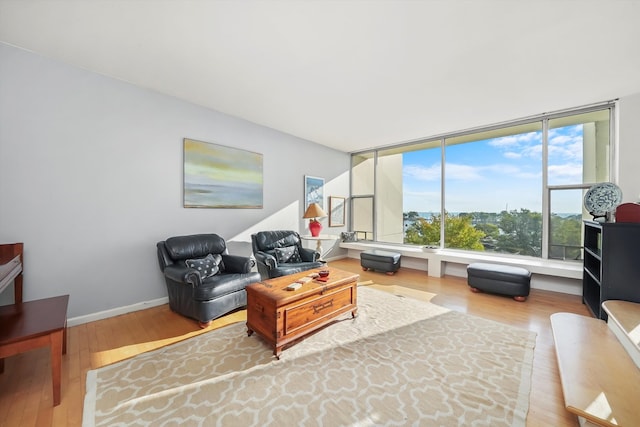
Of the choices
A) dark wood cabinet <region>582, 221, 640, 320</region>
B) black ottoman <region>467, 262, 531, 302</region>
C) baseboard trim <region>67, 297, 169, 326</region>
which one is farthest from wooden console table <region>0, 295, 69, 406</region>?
dark wood cabinet <region>582, 221, 640, 320</region>

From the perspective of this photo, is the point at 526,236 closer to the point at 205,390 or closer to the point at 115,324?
the point at 205,390

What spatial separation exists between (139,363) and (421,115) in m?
4.67

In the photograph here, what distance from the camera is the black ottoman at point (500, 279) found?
11.2 ft

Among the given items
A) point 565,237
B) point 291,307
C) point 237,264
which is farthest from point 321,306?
point 565,237

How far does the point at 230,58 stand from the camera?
97.4 inches

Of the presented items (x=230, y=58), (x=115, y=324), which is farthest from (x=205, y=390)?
(x=230, y=58)

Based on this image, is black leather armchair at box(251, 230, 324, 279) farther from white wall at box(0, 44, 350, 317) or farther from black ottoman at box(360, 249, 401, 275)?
Result: black ottoman at box(360, 249, 401, 275)

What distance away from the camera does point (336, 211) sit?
6109 millimetres

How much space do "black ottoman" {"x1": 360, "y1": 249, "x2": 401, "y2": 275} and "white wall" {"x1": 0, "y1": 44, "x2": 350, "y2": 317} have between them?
118 inches

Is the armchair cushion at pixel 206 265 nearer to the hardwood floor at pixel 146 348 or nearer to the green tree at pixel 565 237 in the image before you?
the hardwood floor at pixel 146 348

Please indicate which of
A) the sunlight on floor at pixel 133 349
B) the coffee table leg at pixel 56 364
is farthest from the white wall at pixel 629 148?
the coffee table leg at pixel 56 364

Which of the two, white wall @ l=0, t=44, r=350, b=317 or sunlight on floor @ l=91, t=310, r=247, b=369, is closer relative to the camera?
sunlight on floor @ l=91, t=310, r=247, b=369

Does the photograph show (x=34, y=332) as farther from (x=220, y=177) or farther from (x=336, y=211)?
(x=336, y=211)

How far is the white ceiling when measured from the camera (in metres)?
1.89
